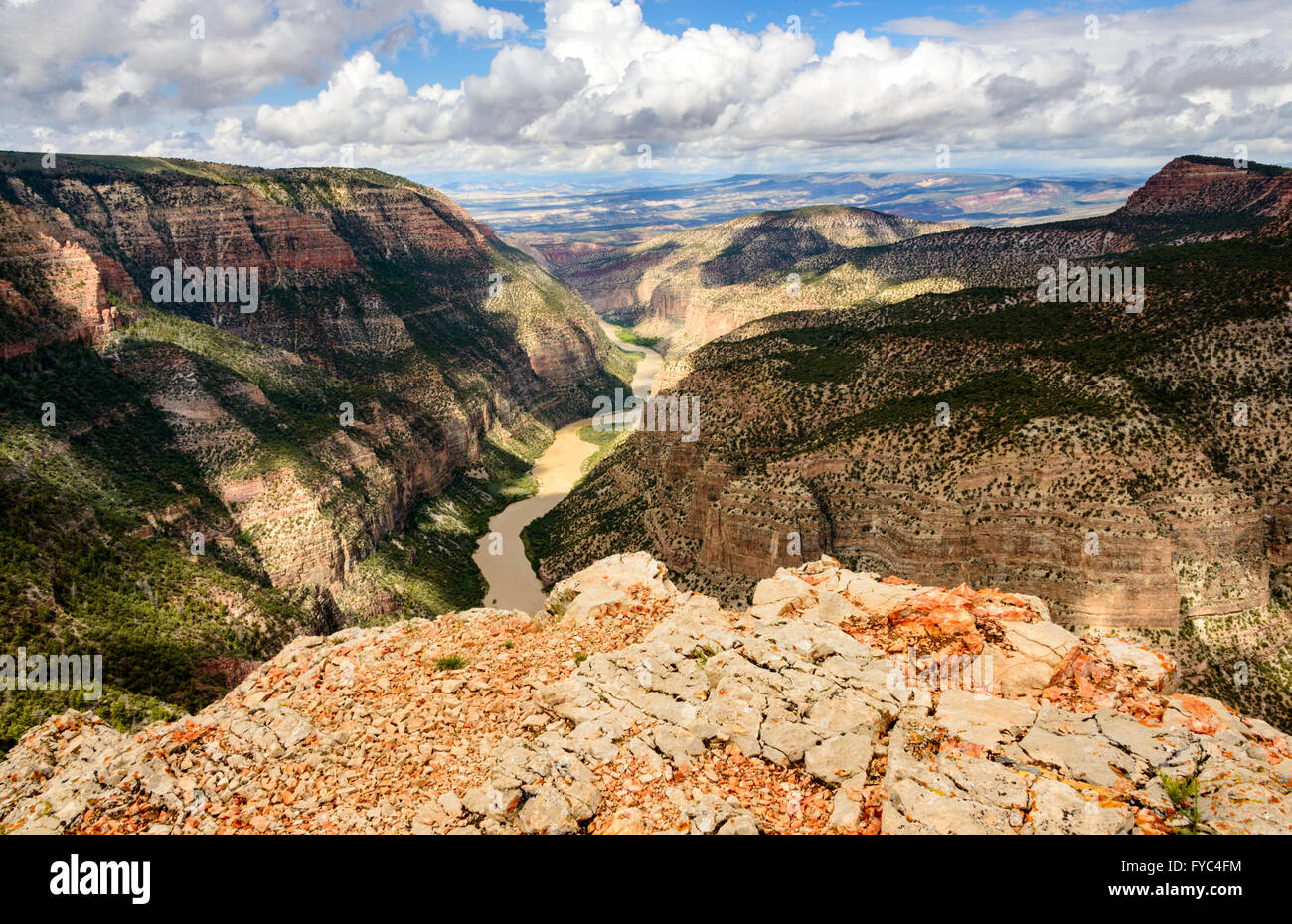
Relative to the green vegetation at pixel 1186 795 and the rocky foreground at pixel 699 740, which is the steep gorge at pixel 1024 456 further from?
the green vegetation at pixel 1186 795

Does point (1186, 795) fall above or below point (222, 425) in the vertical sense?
below

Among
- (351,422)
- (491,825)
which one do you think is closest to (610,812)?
(491,825)
